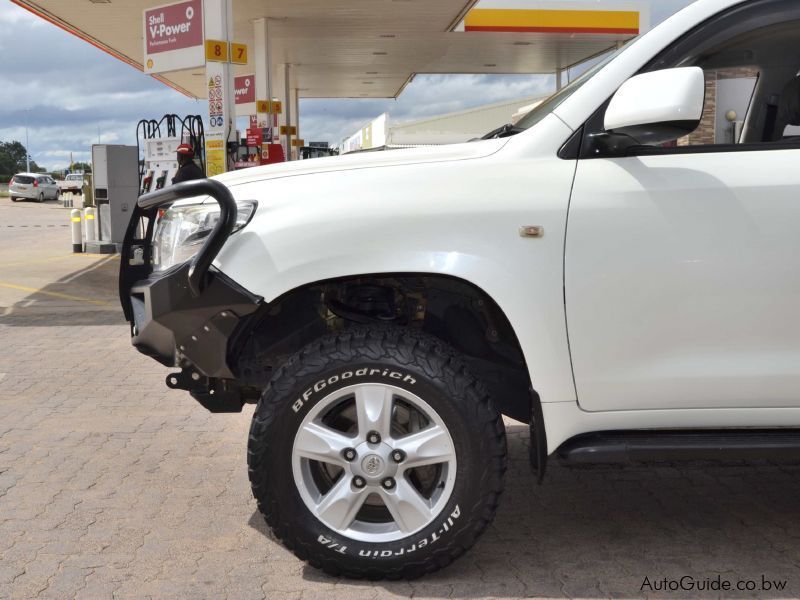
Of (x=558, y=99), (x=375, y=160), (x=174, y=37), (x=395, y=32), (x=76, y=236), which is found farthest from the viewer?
(x=395, y=32)

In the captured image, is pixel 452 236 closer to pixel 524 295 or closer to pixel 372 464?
pixel 524 295

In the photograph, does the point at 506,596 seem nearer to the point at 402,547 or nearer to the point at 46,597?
the point at 402,547

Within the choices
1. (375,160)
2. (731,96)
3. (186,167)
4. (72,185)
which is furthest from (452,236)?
(72,185)

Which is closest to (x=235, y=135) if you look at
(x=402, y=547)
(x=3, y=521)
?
(x=3, y=521)

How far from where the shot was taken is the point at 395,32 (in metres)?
23.9

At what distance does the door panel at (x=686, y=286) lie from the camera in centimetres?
309

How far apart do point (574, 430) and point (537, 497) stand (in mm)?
1223

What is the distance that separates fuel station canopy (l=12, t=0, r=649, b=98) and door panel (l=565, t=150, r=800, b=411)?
17.3 metres

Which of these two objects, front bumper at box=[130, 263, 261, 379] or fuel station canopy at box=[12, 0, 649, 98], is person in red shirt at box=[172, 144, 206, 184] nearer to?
fuel station canopy at box=[12, 0, 649, 98]

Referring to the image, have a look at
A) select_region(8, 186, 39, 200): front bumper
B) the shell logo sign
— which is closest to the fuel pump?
the shell logo sign

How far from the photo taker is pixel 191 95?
132 ft

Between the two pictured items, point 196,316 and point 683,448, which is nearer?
point 683,448

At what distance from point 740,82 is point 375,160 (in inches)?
73.2

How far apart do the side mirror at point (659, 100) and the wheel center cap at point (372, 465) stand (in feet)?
4.41
